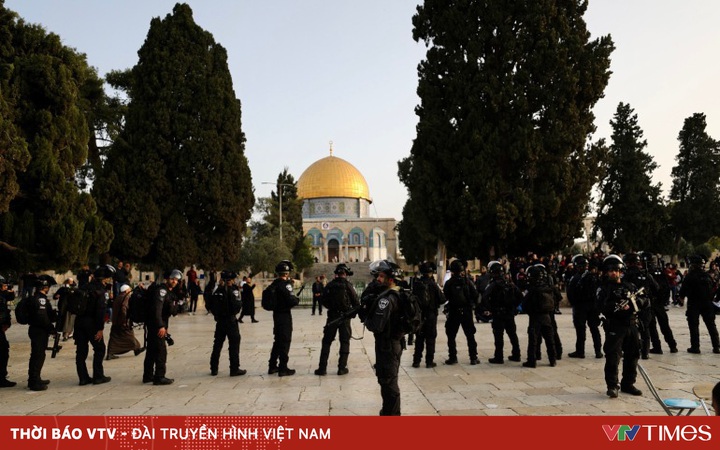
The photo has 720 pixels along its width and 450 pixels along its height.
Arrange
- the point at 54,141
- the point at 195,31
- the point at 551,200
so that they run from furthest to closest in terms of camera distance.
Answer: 1. the point at 195,31
2. the point at 551,200
3. the point at 54,141

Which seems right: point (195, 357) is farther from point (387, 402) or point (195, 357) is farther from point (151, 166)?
point (151, 166)

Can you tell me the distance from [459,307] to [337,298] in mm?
2038

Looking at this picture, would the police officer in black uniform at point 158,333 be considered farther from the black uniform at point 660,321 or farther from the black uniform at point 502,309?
the black uniform at point 660,321

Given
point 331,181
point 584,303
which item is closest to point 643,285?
point 584,303

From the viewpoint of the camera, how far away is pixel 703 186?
41.3 m

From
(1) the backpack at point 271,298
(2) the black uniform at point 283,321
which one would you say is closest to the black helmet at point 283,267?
(2) the black uniform at point 283,321

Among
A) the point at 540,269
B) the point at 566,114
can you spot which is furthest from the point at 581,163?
the point at 540,269

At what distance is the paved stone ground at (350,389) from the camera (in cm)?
612

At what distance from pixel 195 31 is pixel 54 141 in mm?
12537

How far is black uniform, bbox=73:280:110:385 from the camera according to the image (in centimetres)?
796

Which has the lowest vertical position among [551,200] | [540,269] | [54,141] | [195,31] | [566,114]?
[540,269]

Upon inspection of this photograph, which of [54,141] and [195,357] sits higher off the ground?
[54,141]

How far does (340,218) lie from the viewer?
2987 inches

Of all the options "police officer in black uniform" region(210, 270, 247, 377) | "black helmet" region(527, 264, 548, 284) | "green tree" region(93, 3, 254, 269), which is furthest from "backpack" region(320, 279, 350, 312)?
"green tree" region(93, 3, 254, 269)
